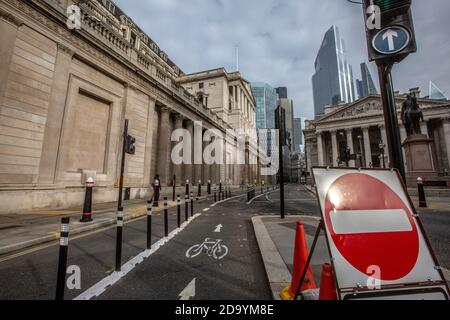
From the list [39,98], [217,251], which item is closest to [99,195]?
[39,98]

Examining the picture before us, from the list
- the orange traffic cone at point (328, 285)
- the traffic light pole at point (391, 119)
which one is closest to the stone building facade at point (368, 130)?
the traffic light pole at point (391, 119)

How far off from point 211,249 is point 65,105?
11.0 m

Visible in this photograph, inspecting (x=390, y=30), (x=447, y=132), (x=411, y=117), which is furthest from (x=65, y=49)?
(x=447, y=132)

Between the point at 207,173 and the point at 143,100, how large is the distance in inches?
629

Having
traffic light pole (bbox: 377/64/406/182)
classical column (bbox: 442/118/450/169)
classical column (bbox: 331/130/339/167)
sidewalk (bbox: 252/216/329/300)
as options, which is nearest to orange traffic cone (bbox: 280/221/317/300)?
sidewalk (bbox: 252/216/329/300)

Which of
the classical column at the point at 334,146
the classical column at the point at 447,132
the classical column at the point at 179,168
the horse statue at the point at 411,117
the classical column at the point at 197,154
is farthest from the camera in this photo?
the classical column at the point at 334,146

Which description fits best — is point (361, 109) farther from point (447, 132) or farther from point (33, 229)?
point (33, 229)

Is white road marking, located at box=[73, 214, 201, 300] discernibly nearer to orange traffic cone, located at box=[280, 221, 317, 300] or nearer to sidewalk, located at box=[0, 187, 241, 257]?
orange traffic cone, located at box=[280, 221, 317, 300]

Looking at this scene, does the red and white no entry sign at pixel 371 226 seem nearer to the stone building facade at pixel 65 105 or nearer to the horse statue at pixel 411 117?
the stone building facade at pixel 65 105

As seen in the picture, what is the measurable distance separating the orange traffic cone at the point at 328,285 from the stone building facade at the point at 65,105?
1098cm

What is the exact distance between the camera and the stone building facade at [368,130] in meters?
44.9

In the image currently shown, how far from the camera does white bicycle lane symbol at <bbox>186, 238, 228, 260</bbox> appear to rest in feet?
13.8

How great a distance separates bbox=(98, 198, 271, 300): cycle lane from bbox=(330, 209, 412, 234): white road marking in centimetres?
137

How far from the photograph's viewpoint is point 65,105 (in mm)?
10555
